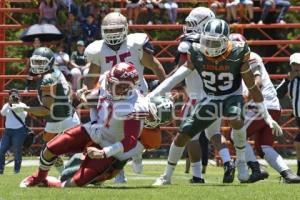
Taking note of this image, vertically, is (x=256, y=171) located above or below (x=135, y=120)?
below

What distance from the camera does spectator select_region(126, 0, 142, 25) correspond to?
19.3 m

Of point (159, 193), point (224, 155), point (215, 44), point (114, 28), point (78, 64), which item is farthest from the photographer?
point (78, 64)

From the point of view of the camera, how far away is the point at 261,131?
419 inches

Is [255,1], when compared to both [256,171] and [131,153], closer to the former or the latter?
[256,171]

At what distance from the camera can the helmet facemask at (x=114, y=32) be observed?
32.0ft

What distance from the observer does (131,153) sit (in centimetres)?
840

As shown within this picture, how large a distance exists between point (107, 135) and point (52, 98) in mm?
1859

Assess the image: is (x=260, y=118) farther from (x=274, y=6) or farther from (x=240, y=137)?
(x=274, y=6)

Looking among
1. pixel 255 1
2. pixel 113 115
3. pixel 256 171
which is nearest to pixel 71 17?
pixel 255 1

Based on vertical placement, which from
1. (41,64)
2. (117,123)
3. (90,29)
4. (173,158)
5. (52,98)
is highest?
(41,64)

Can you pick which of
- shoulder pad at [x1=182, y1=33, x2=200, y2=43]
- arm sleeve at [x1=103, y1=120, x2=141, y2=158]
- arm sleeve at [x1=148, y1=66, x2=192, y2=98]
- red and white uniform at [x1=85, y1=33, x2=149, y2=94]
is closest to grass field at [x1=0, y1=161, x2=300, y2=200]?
arm sleeve at [x1=103, y1=120, x2=141, y2=158]

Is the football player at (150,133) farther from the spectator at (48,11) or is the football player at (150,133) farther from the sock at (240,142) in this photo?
the spectator at (48,11)

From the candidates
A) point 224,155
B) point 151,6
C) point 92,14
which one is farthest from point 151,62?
point 151,6

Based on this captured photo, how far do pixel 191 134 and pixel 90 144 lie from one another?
131cm
